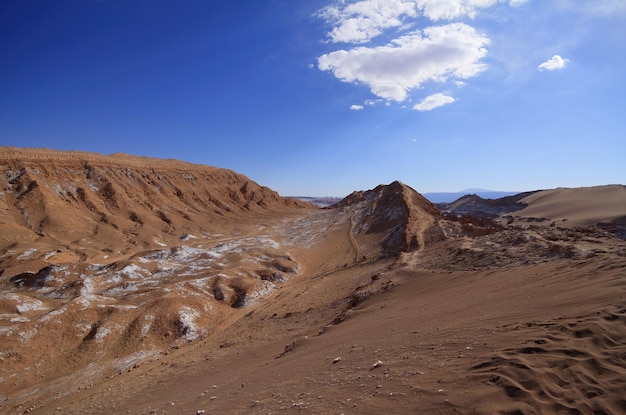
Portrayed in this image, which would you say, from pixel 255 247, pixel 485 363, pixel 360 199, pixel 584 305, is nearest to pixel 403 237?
pixel 255 247

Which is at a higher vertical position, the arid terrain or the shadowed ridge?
the shadowed ridge

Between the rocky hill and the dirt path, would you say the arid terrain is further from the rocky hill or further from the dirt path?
the dirt path

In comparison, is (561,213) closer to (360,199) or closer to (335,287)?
(360,199)

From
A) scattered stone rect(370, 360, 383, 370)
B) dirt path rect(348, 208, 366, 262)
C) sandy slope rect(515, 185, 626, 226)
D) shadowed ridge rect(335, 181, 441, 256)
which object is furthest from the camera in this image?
sandy slope rect(515, 185, 626, 226)

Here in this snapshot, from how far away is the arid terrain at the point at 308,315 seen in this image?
19.9 feet

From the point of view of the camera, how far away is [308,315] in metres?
20.6

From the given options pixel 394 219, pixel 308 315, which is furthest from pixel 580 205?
pixel 308 315

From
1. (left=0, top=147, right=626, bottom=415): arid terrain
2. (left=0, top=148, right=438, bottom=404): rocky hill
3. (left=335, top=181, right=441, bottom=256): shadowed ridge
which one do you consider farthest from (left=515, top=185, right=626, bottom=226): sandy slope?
(left=0, top=148, right=438, bottom=404): rocky hill

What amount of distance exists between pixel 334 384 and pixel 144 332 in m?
17.7

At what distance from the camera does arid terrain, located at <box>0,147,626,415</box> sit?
6.07m

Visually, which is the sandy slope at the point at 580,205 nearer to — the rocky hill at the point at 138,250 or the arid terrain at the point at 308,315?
the arid terrain at the point at 308,315

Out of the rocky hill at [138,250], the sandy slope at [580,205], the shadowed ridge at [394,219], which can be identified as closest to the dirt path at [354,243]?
the rocky hill at [138,250]

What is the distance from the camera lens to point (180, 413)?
29.4ft

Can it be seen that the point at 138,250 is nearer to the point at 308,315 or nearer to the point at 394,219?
the point at 308,315
